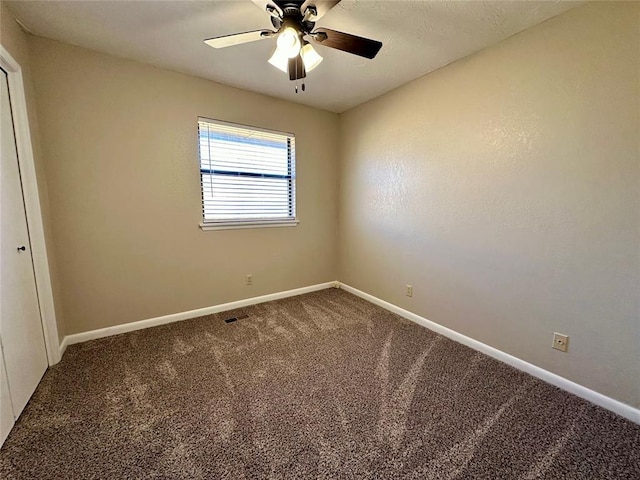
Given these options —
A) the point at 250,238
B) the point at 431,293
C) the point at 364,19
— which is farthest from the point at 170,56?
the point at 431,293

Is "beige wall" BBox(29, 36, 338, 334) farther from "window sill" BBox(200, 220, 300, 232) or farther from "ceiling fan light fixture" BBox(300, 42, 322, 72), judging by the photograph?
"ceiling fan light fixture" BBox(300, 42, 322, 72)

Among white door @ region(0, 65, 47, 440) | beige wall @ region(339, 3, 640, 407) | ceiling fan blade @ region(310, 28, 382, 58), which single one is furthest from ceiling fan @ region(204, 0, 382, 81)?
white door @ region(0, 65, 47, 440)

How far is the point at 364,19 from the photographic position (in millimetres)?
1741

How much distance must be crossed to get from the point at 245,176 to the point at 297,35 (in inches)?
69.7

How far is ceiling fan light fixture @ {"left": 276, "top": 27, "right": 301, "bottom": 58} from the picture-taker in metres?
1.42

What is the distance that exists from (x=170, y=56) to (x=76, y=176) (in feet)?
4.12

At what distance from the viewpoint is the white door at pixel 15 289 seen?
4.88ft

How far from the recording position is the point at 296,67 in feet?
5.49

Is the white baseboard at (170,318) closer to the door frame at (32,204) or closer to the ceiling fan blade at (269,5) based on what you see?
the door frame at (32,204)

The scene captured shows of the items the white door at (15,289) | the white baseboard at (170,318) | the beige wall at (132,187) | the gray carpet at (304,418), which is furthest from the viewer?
the white baseboard at (170,318)

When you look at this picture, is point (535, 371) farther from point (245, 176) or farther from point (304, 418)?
point (245, 176)

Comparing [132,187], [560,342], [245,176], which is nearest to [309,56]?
[245,176]

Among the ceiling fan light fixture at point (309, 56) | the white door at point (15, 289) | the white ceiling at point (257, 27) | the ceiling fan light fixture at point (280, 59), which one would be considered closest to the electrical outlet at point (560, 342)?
the white ceiling at point (257, 27)

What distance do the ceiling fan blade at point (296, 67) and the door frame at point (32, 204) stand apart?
168 cm
